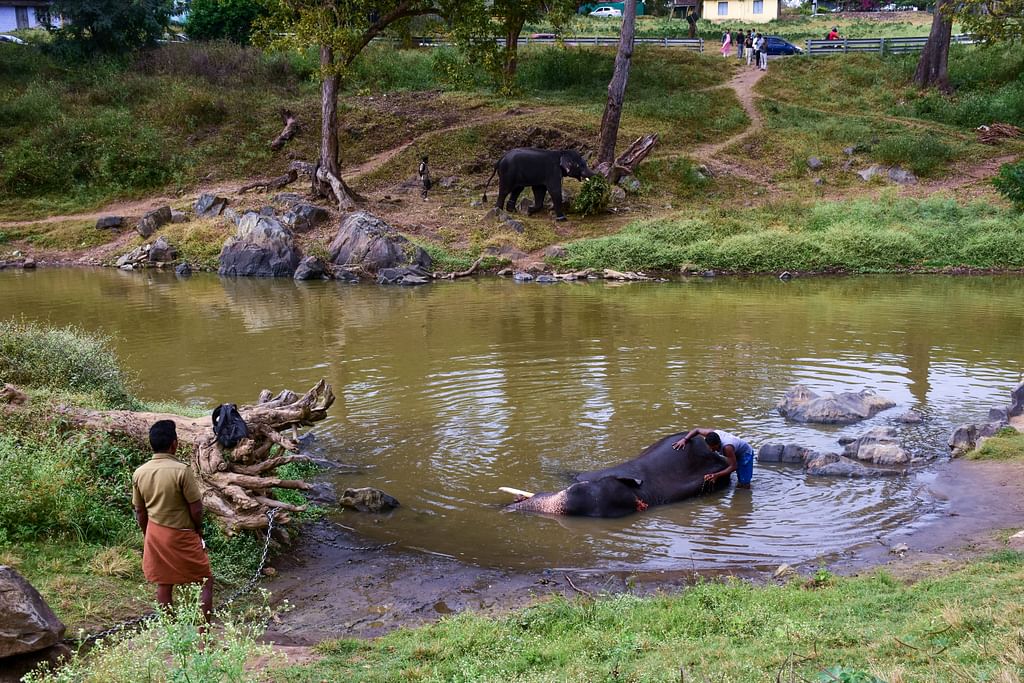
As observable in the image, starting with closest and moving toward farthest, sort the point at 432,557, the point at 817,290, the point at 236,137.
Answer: the point at 432,557
the point at 817,290
the point at 236,137

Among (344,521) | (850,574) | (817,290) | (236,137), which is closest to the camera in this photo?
(850,574)

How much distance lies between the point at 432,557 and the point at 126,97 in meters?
34.4

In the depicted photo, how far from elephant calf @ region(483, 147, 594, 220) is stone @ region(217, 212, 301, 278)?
6.37 meters

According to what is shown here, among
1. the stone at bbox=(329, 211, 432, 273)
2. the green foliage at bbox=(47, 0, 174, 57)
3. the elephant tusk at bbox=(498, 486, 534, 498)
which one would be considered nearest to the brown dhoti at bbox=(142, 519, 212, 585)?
the elephant tusk at bbox=(498, 486, 534, 498)

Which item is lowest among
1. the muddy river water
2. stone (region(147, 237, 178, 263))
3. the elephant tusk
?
the muddy river water

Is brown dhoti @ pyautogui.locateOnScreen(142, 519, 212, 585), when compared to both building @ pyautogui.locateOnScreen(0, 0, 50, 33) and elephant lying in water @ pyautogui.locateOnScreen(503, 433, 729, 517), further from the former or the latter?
building @ pyautogui.locateOnScreen(0, 0, 50, 33)

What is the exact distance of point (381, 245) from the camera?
26047 millimetres

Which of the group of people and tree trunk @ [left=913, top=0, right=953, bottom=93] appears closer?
tree trunk @ [left=913, top=0, right=953, bottom=93]

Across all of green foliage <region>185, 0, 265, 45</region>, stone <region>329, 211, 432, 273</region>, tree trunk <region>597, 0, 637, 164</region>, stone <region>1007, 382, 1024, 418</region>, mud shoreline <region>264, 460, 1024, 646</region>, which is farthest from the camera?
green foliage <region>185, 0, 265, 45</region>

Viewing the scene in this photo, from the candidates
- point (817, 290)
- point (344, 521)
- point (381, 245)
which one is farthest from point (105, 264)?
point (344, 521)

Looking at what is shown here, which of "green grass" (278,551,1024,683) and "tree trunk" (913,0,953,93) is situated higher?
"tree trunk" (913,0,953,93)

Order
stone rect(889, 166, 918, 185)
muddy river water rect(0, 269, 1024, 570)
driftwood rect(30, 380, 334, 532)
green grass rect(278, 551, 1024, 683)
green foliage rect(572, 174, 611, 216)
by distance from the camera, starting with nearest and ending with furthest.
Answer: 1. green grass rect(278, 551, 1024, 683)
2. driftwood rect(30, 380, 334, 532)
3. muddy river water rect(0, 269, 1024, 570)
4. green foliage rect(572, 174, 611, 216)
5. stone rect(889, 166, 918, 185)

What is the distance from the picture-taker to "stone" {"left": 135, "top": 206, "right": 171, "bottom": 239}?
1158 inches

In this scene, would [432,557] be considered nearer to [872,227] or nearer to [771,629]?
[771,629]
